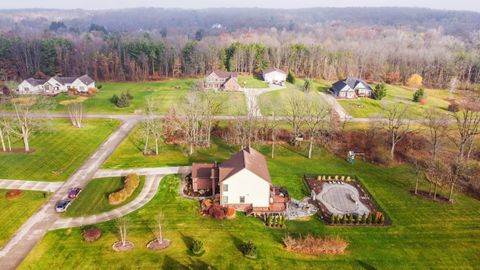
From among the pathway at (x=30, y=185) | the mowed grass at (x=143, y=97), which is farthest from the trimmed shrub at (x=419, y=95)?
the pathway at (x=30, y=185)

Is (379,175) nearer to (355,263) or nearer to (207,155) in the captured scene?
(355,263)

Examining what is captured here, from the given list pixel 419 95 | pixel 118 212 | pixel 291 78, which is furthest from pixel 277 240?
pixel 291 78

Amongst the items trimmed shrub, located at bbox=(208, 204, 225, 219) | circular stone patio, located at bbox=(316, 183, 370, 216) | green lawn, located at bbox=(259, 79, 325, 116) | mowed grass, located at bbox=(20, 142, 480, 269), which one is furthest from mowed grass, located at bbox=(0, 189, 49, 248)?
green lawn, located at bbox=(259, 79, 325, 116)

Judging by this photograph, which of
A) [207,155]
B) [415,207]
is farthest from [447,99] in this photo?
[207,155]

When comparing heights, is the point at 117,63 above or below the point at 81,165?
above

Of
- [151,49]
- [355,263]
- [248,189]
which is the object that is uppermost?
[151,49]

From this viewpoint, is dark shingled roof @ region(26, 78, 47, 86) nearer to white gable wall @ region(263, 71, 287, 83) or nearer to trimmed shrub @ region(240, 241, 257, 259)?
white gable wall @ region(263, 71, 287, 83)

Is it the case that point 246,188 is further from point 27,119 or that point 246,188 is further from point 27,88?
point 27,88

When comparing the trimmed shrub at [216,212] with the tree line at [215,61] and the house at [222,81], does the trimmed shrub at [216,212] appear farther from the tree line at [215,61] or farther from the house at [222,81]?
the tree line at [215,61]
